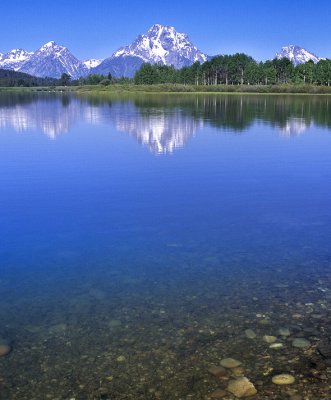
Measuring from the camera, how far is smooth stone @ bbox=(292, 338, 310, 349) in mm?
7977

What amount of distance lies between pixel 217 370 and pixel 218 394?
597 mm

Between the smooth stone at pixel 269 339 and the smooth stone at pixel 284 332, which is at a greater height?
the smooth stone at pixel 284 332

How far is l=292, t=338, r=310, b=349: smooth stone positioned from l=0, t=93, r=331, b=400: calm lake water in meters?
0.09

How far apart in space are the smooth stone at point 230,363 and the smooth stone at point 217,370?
0.35 ft

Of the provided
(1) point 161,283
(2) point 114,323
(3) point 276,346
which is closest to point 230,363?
(3) point 276,346

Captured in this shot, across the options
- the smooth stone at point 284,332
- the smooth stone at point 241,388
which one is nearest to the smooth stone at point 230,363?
the smooth stone at point 241,388

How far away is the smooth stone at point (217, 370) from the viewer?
7254 mm

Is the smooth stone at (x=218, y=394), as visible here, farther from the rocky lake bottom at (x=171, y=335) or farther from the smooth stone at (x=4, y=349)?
the smooth stone at (x=4, y=349)

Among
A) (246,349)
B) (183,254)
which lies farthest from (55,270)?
(246,349)

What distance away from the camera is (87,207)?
16.7 meters

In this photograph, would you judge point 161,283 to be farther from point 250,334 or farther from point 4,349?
point 4,349

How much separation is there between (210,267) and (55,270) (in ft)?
12.6

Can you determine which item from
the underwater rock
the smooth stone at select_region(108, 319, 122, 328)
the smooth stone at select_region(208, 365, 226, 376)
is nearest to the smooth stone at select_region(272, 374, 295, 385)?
the smooth stone at select_region(208, 365, 226, 376)

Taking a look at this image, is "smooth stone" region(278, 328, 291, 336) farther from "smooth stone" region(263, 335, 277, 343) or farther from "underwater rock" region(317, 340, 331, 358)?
"underwater rock" region(317, 340, 331, 358)
